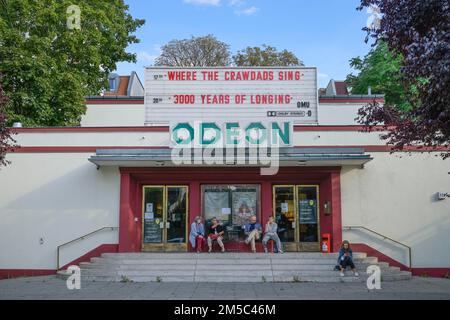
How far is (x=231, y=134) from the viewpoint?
1730cm

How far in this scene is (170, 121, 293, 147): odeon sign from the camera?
17125 mm

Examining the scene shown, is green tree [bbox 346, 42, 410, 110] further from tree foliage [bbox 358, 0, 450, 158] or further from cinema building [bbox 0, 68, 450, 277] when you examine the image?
tree foliage [bbox 358, 0, 450, 158]

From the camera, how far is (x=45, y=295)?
12414 mm

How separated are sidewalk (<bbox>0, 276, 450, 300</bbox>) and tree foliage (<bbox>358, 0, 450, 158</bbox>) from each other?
177 inches

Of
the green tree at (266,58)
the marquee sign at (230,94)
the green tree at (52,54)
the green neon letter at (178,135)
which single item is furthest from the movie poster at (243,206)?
the green tree at (266,58)

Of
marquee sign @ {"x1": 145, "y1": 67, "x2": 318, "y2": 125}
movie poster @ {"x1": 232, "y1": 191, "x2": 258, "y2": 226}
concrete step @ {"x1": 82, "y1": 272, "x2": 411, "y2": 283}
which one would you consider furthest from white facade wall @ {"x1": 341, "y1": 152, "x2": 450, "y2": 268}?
marquee sign @ {"x1": 145, "y1": 67, "x2": 318, "y2": 125}

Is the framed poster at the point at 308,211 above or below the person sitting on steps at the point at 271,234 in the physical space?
above

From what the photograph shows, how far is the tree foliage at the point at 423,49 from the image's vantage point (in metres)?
7.65

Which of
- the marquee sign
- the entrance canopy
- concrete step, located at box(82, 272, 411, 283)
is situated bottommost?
concrete step, located at box(82, 272, 411, 283)

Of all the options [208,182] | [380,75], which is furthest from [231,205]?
[380,75]

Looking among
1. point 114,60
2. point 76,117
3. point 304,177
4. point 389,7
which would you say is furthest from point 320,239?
point 114,60

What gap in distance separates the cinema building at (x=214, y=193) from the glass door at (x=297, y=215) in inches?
1.5

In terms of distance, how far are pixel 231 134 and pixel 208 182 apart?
234 centimetres

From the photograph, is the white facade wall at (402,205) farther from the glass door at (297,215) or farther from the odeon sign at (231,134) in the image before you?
the odeon sign at (231,134)
